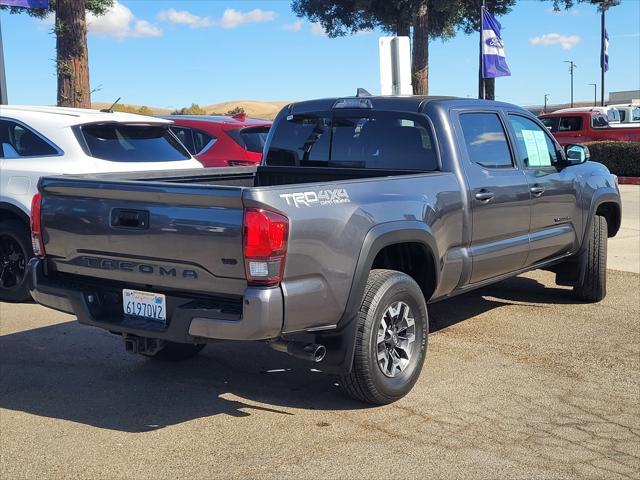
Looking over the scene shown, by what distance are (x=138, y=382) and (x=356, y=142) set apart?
7.90ft

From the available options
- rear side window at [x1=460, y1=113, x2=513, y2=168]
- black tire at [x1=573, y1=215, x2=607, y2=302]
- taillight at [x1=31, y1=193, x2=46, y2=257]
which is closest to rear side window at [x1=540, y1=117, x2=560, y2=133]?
black tire at [x1=573, y1=215, x2=607, y2=302]

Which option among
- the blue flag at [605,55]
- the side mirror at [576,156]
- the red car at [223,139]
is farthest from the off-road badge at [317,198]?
Result: the blue flag at [605,55]

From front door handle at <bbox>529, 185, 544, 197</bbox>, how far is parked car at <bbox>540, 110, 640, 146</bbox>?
17.7m

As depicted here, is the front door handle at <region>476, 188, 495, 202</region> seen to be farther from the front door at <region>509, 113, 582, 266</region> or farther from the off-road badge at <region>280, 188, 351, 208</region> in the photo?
the off-road badge at <region>280, 188, 351, 208</region>

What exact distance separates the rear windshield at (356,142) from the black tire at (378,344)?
3.69 feet

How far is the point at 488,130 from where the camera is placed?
5992 mm

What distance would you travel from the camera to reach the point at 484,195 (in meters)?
5.58

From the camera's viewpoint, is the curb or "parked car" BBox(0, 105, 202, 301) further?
the curb

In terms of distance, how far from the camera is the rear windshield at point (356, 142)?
5555 millimetres

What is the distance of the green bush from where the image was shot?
68.1 feet

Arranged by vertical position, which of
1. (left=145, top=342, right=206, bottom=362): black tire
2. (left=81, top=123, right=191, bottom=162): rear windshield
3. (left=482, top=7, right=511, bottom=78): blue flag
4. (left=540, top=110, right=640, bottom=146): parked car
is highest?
(left=482, top=7, right=511, bottom=78): blue flag

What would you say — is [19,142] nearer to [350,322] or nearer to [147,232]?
[147,232]

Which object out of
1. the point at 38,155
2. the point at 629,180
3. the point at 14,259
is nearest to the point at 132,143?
the point at 38,155

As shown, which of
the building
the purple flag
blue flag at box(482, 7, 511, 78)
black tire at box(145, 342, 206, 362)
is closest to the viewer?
black tire at box(145, 342, 206, 362)
